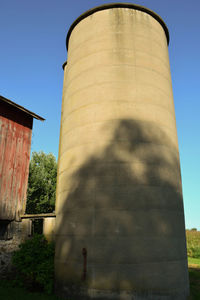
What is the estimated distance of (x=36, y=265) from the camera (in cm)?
1052

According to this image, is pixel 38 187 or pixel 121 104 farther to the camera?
pixel 38 187

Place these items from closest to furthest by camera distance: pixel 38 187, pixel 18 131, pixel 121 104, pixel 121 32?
pixel 121 104, pixel 121 32, pixel 18 131, pixel 38 187

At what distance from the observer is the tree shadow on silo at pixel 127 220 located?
349 inches

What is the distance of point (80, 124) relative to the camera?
37.0ft

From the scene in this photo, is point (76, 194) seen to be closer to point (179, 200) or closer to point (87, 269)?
point (87, 269)

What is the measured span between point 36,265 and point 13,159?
6.19m

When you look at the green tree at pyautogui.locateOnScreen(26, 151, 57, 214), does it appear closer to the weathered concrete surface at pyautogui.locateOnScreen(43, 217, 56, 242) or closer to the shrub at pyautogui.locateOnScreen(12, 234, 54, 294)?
the weathered concrete surface at pyautogui.locateOnScreen(43, 217, 56, 242)

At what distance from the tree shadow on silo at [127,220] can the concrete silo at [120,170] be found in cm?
4

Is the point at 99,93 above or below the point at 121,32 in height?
below

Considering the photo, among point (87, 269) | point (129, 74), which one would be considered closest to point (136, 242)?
point (87, 269)

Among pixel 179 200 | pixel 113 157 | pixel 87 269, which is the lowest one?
pixel 87 269

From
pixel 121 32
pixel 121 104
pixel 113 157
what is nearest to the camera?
pixel 113 157

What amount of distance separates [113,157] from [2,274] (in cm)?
846

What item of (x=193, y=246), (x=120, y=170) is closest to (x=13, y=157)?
(x=120, y=170)
